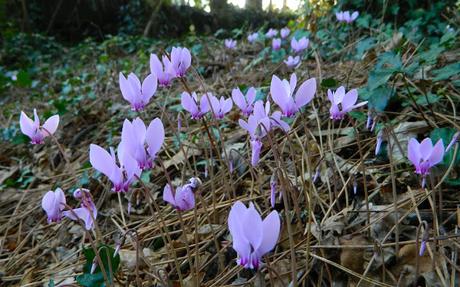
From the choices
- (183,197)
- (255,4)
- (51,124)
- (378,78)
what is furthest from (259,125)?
(255,4)

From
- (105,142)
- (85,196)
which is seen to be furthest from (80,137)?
(85,196)

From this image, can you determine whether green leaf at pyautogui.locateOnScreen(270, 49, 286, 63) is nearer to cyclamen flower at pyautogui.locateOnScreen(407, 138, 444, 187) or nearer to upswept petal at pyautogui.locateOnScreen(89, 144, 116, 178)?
cyclamen flower at pyautogui.locateOnScreen(407, 138, 444, 187)

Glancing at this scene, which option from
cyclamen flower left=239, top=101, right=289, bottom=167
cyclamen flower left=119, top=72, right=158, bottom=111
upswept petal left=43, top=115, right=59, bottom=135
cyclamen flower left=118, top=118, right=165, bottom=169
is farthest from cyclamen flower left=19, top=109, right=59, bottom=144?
cyclamen flower left=239, top=101, right=289, bottom=167

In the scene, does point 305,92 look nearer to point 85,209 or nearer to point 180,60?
point 180,60

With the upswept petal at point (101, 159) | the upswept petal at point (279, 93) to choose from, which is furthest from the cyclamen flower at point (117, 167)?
the upswept petal at point (279, 93)

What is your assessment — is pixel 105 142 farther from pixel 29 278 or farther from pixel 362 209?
pixel 362 209
